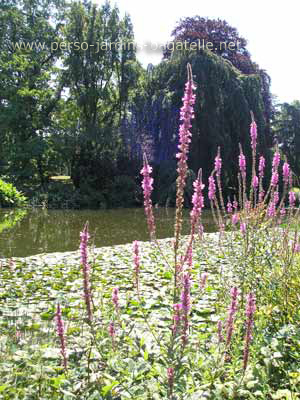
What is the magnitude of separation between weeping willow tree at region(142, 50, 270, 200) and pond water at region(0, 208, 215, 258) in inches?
141

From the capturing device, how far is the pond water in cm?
848

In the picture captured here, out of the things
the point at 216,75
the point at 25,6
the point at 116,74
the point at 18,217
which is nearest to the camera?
the point at 18,217

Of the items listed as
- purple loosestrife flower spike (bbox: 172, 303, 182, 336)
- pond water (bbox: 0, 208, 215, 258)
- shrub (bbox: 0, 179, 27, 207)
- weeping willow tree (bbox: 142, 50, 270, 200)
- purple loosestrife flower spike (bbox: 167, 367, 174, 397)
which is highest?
weeping willow tree (bbox: 142, 50, 270, 200)

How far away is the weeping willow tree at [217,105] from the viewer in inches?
671

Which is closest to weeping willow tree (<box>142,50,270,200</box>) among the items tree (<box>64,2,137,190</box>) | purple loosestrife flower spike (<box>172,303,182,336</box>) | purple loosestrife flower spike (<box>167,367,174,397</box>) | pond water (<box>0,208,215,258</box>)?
tree (<box>64,2,137,190</box>)

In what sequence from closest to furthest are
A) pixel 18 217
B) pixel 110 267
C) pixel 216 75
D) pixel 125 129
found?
1. pixel 110 267
2. pixel 18 217
3. pixel 216 75
4. pixel 125 129

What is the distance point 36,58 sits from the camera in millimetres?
21359

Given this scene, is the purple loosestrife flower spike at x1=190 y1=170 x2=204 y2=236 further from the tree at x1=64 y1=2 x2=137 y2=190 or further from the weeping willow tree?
the tree at x1=64 y1=2 x2=137 y2=190

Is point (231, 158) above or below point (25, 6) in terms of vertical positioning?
below

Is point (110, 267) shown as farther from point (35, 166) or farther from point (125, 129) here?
point (35, 166)

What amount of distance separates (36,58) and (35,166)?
6100mm

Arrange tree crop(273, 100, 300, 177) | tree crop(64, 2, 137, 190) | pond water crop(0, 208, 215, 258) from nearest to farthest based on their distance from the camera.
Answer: pond water crop(0, 208, 215, 258), tree crop(64, 2, 137, 190), tree crop(273, 100, 300, 177)

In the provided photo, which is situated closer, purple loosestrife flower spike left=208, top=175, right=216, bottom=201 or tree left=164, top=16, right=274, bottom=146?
purple loosestrife flower spike left=208, top=175, right=216, bottom=201

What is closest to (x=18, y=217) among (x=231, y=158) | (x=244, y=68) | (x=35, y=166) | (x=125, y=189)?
(x=125, y=189)
